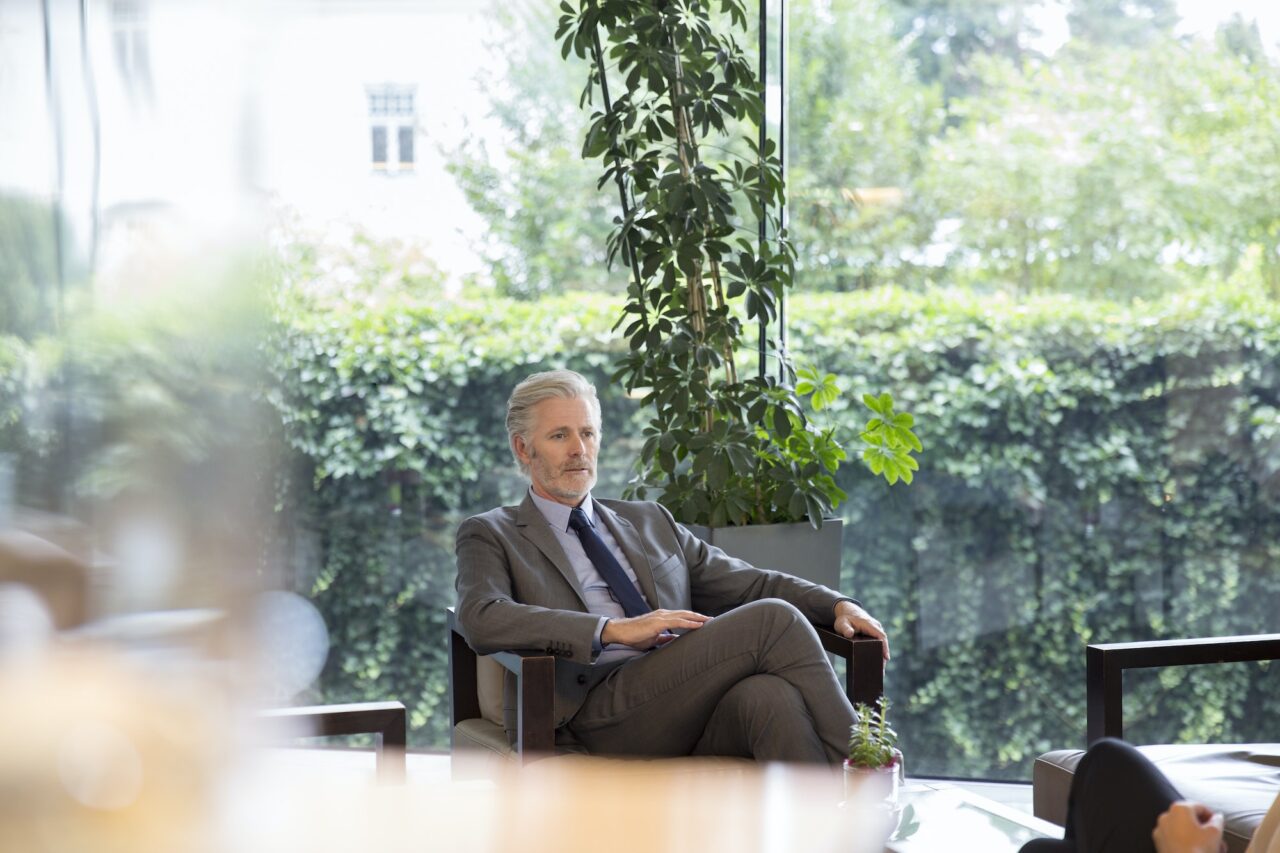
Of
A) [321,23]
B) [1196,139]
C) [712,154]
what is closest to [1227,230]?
[1196,139]

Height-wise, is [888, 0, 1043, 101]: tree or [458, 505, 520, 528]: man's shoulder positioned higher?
[888, 0, 1043, 101]: tree

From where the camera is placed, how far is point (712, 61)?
3.47m

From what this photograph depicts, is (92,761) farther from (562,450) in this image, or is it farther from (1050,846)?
(562,450)

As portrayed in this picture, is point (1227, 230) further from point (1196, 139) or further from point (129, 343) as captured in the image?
point (129, 343)

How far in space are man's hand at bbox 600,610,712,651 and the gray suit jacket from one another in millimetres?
54

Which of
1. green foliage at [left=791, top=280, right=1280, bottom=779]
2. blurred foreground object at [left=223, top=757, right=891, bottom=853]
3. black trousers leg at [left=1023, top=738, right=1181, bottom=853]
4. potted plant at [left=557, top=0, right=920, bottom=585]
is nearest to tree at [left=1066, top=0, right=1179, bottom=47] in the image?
green foliage at [left=791, top=280, right=1280, bottom=779]

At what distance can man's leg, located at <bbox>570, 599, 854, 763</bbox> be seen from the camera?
2521 millimetres

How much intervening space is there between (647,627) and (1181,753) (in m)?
1.08

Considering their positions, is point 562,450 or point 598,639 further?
point 562,450

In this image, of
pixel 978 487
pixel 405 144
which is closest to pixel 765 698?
pixel 978 487

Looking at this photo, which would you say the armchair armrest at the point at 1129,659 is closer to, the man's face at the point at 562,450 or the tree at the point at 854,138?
the man's face at the point at 562,450

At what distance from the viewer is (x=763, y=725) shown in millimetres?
2484

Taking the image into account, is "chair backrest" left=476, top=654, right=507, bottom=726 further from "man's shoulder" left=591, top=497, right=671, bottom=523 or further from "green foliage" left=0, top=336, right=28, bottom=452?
"green foliage" left=0, top=336, right=28, bottom=452

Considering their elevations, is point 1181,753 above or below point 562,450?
below
